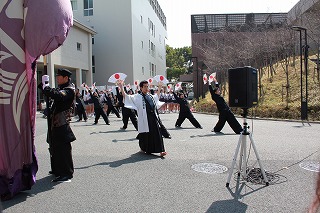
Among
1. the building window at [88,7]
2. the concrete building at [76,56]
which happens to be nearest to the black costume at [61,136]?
the concrete building at [76,56]

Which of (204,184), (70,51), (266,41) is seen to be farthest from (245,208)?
(70,51)

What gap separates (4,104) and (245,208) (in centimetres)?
401

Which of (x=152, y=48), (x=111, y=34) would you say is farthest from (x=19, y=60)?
(x=152, y=48)

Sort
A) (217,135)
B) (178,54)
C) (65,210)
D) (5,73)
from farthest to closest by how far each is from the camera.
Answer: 1. (178,54)
2. (217,135)
3. (5,73)
4. (65,210)

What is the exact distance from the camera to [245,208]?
4.49 m

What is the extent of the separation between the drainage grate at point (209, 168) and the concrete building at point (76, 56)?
78.9ft

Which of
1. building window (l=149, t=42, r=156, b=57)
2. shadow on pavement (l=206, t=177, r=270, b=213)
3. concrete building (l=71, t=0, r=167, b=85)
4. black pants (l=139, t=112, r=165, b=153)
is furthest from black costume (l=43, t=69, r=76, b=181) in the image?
building window (l=149, t=42, r=156, b=57)

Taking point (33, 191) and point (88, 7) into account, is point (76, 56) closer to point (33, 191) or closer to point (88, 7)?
point (88, 7)

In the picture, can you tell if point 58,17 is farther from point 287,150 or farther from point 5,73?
point 287,150

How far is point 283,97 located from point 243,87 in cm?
1732

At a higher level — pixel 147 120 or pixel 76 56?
pixel 76 56

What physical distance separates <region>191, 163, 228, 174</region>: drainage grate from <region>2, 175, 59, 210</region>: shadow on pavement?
2.98 meters

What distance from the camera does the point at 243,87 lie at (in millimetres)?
5594

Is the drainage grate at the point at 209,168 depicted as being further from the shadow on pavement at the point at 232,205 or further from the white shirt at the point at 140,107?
the white shirt at the point at 140,107
